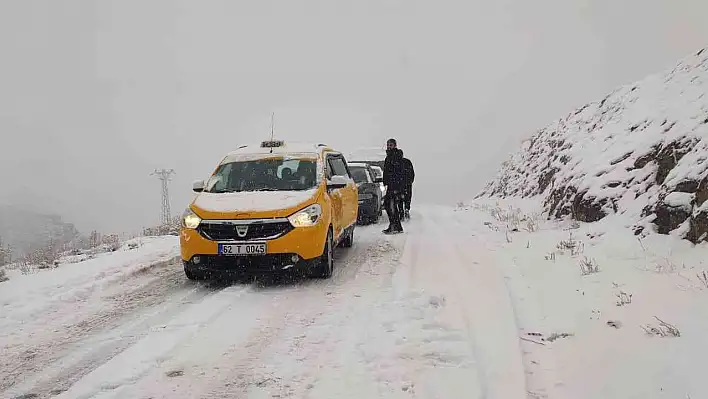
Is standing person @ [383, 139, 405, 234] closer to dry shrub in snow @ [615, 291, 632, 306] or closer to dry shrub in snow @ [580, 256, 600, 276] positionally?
dry shrub in snow @ [580, 256, 600, 276]

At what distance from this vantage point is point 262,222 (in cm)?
632

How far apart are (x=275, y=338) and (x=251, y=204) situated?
2.44m

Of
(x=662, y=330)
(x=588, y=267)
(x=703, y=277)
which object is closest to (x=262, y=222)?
(x=588, y=267)

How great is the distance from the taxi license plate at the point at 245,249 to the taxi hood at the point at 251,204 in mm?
341

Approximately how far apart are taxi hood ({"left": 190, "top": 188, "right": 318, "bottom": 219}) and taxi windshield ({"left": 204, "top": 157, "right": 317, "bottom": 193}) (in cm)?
31

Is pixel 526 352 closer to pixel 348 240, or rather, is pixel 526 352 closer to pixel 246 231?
pixel 246 231

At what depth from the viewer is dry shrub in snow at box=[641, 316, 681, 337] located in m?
3.72

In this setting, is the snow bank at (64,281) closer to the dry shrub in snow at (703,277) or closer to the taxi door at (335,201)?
the taxi door at (335,201)

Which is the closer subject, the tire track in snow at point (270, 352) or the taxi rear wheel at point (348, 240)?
the tire track in snow at point (270, 352)

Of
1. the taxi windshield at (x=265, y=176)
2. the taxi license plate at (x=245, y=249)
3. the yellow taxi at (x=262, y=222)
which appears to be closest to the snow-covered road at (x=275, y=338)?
the yellow taxi at (x=262, y=222)

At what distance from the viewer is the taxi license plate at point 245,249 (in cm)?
624

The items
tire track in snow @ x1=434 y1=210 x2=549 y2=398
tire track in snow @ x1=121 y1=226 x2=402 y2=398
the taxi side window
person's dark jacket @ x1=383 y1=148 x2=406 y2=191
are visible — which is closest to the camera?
tire track in snow @ x1=434 y1=210 x2=549 y2=398

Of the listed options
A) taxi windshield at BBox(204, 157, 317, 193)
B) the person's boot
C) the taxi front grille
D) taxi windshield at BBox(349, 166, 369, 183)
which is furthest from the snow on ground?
taxi windshield at BBox(349, 166, 369, 183)

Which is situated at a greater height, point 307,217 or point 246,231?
point 307,217
